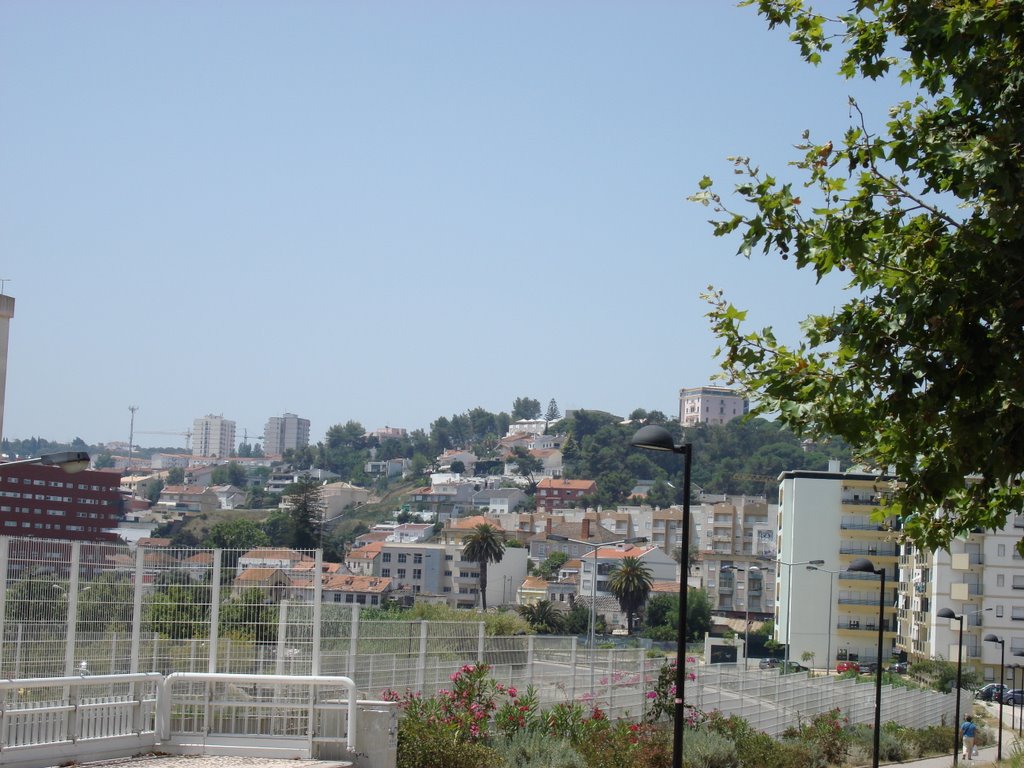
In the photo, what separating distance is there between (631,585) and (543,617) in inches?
418

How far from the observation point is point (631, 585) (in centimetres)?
11194

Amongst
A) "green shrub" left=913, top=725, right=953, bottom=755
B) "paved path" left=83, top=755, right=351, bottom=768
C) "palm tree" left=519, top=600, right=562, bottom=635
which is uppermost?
"paved path" left=83, top=755, right=351, bottom=768

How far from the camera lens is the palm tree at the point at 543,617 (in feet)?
342

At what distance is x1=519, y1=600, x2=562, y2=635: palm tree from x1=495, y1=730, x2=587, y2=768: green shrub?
83782 mm

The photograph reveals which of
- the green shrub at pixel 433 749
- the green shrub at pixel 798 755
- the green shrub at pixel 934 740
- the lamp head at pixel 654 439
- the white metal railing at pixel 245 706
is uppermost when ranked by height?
the lamp head at pixel 654 439

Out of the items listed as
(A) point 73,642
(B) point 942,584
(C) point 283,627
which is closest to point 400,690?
(C) point 283,627

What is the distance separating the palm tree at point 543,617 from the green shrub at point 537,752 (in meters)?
83.8

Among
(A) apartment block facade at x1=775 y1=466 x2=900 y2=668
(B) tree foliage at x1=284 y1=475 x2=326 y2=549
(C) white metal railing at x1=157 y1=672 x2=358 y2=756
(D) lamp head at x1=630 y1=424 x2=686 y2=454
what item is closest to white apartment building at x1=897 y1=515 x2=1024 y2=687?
(A) apartment block facade at x1=775 y1=466 x2=900 y2=668

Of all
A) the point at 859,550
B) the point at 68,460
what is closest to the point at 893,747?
the point at 68,460

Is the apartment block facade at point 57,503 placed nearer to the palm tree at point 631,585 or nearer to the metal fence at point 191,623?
the palm tree at point 631,585

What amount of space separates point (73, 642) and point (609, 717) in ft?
42.7

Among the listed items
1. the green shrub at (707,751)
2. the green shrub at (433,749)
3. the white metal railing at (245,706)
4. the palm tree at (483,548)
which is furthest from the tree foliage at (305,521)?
the white metal railing at (245,706)

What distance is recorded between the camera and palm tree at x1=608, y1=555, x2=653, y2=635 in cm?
11199

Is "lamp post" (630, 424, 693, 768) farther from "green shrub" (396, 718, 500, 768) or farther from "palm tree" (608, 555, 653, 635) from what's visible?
"palm tree" (608, 555, 653, 635)
